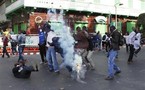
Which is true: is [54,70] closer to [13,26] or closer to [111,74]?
[111,74]

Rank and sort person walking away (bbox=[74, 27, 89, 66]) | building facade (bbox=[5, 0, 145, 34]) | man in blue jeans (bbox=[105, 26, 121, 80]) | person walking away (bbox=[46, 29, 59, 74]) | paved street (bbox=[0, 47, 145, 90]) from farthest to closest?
building facade (bbox=[5, 0, 145, 34]) → person walking away (bbox=[74, 27, 89, 66]) → person walking away (bbox=[46, 29, 59, 74]) → man in blue jeans (bbox=[105, 26, 121, 80]) → paved street (bbox=[0, 47, 145, 90])

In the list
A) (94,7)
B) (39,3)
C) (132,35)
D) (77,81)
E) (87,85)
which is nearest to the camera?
(87,85)

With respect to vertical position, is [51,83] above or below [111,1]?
below

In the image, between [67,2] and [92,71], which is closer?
[92,71]

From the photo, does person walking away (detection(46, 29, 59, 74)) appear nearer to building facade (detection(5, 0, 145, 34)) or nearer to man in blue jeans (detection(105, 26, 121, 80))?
man in blue jeans (detection(105, 26, 121, 80))

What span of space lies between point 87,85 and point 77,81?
0.71 meters

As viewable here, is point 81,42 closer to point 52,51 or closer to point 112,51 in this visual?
point 52,51

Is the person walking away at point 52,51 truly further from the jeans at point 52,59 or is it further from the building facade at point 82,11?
the building facade at point 82,11

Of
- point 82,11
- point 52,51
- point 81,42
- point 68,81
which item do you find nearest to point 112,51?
point 68,81

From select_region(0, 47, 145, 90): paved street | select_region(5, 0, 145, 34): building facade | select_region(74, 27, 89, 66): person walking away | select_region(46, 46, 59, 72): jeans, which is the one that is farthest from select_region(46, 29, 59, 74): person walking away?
select_region(5, 0, 145, 34): building facade

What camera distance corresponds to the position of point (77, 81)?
35.2ft

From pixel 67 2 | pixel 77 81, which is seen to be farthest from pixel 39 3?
pixel 77 81

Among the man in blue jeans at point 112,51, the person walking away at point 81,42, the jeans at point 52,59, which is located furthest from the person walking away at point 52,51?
the man in blue jeans at point 112,51

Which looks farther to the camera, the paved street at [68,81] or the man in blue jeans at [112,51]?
the man in blue jeans at [112,51]
